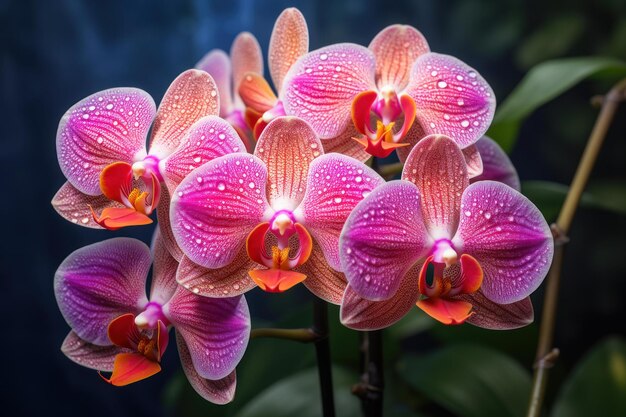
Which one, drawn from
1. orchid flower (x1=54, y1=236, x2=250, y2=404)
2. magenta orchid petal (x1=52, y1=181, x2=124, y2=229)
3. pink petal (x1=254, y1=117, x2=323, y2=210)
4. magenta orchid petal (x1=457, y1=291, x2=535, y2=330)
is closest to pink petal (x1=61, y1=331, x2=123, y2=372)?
orchid flower (x1=54, y1=236, x2=250, y2=404)

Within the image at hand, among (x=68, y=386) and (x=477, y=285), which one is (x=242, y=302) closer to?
(x=477, y=285)

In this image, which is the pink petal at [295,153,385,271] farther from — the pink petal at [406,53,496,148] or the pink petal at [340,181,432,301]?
the pink petal at [406,53,496,148]

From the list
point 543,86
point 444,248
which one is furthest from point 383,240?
point 543,86

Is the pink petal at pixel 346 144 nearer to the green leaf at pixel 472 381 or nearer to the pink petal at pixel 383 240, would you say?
the pink petal at pixel 383 240

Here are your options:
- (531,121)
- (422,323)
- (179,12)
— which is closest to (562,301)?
(531,121)

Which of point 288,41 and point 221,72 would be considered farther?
point 221,72

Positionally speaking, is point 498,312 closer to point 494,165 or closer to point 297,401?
point 494,165
